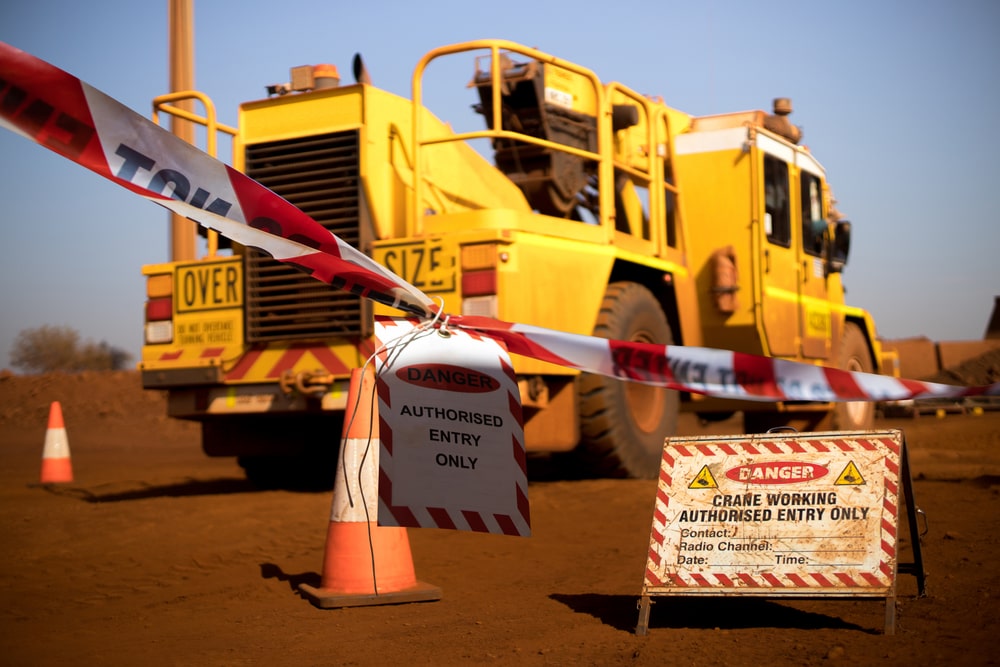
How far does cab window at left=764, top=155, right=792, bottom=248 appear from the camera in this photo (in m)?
10.3

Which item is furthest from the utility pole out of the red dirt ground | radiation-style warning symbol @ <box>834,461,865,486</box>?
radiation-style warning symbol @ <box>834,461,865,486</box>

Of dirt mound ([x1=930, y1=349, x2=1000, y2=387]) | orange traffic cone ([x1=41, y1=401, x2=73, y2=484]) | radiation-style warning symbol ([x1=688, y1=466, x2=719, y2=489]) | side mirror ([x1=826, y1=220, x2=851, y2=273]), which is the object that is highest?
side mirror ([x1=826, y1=220, x2=851, y2=273])

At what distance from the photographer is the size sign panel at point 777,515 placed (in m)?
4.18

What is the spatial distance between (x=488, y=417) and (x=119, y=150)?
1440 millimetres

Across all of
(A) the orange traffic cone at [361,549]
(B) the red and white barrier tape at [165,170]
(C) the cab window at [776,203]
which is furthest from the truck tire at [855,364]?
(B) the red and white barrier tape at [165,170]

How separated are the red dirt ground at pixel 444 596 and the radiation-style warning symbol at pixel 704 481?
21.5 inches

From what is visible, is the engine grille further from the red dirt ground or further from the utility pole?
the utility pole

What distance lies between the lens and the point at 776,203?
1055 centimetres

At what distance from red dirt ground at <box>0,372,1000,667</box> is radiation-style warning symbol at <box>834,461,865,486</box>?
1.77ft

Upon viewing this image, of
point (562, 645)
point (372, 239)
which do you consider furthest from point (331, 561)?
point (372, 239)

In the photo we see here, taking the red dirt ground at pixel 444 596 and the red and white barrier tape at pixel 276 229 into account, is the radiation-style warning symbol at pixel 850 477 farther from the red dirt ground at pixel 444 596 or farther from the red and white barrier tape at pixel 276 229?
the red dirt ground at pixel 444 596

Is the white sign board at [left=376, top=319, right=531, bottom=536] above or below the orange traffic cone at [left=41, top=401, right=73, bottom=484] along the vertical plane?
above

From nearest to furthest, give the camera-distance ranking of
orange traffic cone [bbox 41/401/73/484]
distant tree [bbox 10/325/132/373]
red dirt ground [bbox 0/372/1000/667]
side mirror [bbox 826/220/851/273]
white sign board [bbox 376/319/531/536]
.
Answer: white sign board [bbox 376/319/531/536] < red dirt ground [bbox 0/372/1000/667] < orange traffic cone [bbox 41/401/73/484] < side mirror [bbox 826/220/851/273] < distant tree [bbox 10/325/132/373]

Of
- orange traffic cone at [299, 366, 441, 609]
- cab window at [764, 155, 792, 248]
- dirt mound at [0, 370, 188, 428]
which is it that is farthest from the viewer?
dirt mound at [0, 370, 188, 428]
